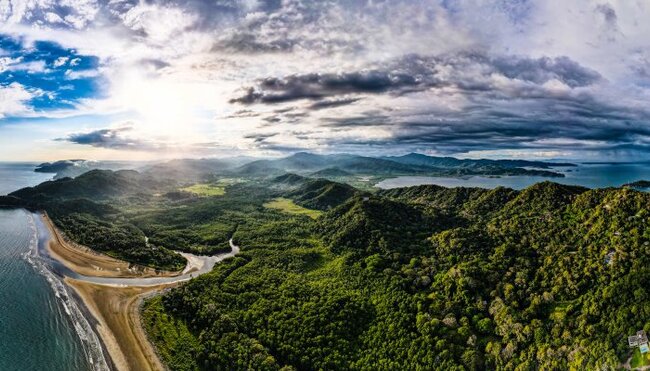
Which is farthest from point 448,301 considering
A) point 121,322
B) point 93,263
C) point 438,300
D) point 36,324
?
point 93,263

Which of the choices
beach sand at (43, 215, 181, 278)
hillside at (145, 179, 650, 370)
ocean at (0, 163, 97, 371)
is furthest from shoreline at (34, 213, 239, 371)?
hillside at (145, 179, 650, 370)

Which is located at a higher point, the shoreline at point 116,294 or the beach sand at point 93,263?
the beach sand at point 93,263

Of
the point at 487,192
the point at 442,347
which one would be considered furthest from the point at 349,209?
the point at 442,347

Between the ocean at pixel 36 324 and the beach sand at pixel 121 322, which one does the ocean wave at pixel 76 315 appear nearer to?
the ocean at pixel 36 324

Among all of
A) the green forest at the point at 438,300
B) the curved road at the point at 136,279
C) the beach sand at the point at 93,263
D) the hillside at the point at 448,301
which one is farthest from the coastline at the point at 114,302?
the hillside at the point at 448,301

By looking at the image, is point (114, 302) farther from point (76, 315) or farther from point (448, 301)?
point (448, 301)

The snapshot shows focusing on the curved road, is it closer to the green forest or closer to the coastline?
the coastline
